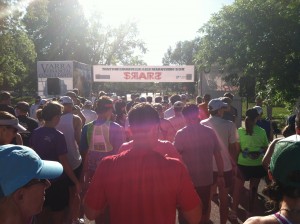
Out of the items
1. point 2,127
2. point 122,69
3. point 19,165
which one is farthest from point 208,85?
point 19,165

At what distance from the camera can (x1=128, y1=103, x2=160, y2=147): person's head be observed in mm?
2645

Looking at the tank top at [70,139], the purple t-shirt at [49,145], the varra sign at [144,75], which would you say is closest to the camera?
the purple t-shirt at [49,145]

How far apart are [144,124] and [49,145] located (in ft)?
6.48

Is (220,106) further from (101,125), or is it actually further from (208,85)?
(208,85)


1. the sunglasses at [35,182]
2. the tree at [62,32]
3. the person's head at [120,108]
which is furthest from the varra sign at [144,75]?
the tree at [62,32]

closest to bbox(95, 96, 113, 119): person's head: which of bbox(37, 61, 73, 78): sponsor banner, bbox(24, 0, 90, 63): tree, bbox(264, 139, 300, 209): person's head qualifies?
bbox(264, 139, 300, 209): person's head

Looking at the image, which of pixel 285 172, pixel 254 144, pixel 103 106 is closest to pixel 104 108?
pixel 103 106

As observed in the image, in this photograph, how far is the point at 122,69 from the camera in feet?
66.9

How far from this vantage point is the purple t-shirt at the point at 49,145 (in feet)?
14.0

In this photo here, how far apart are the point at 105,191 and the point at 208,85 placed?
14.9m

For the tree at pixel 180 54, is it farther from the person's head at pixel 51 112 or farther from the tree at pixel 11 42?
the person's head at pixel 51 112

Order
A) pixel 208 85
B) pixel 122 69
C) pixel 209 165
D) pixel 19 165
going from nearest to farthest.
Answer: pixel 19 165
pixel 209 165
pixel 208 85
pixel 122 69

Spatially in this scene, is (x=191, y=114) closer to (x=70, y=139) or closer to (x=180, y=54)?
(x=70, y=139)

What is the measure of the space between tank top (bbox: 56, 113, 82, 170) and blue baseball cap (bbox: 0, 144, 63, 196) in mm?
3492
